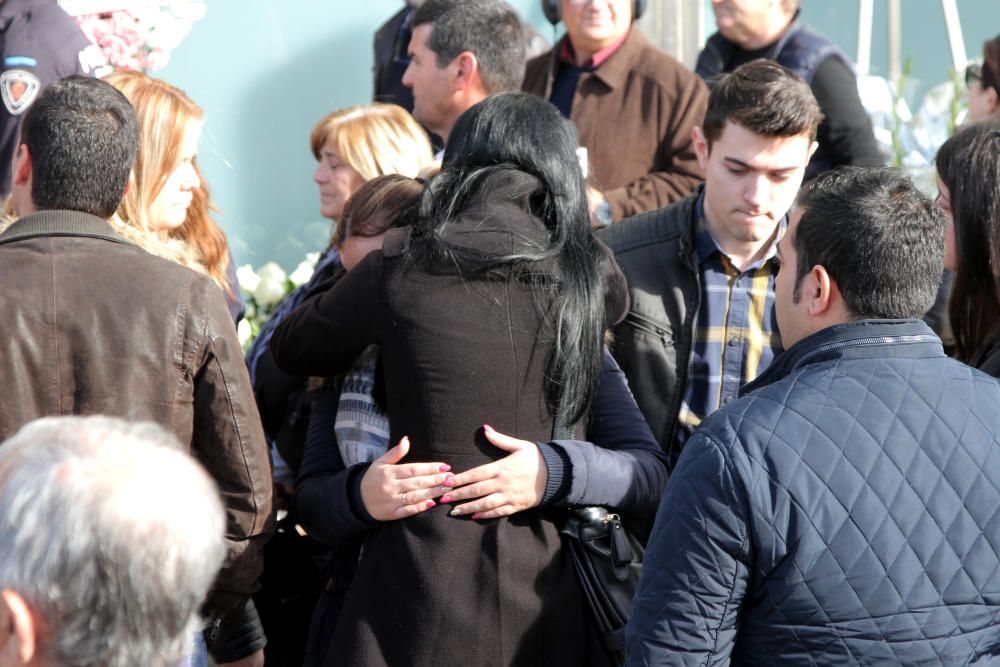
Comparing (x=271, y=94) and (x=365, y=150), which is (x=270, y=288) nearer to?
(x=365, y=150)

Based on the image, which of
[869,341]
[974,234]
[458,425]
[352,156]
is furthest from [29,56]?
[869,341]

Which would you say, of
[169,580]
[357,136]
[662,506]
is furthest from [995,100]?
[169,580]

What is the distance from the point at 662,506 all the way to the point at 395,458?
2.13 feet

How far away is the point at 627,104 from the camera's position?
4.39m

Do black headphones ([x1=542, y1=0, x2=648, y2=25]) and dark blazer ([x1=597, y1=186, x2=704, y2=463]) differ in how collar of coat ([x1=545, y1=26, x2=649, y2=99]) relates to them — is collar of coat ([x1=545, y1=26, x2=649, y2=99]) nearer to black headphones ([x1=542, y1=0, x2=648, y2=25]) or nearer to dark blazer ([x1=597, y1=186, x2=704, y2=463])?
black headphones ([x1=542, y1=0, x2=648, y2=25])

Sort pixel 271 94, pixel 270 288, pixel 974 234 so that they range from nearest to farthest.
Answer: pixel 974 234, pixel 270 288, pixel 271 94

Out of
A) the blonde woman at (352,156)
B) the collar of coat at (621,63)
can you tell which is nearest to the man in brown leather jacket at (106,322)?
the blonde woman at (352,156)

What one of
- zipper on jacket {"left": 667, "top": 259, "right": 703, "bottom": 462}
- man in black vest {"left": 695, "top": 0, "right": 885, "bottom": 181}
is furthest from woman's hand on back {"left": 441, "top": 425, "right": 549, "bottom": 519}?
man in black vest {"left": 695, "top": 0, "right": 885, "bottom": 181}

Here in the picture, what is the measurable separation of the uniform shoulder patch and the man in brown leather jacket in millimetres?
1842

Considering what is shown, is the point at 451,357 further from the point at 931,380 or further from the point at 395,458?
the point at 931,380

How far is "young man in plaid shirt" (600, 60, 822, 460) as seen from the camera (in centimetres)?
311

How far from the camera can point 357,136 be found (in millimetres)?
3996

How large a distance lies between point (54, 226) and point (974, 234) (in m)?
2.08

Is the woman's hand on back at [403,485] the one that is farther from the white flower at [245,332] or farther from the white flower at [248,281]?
the white flower at [248,281]
